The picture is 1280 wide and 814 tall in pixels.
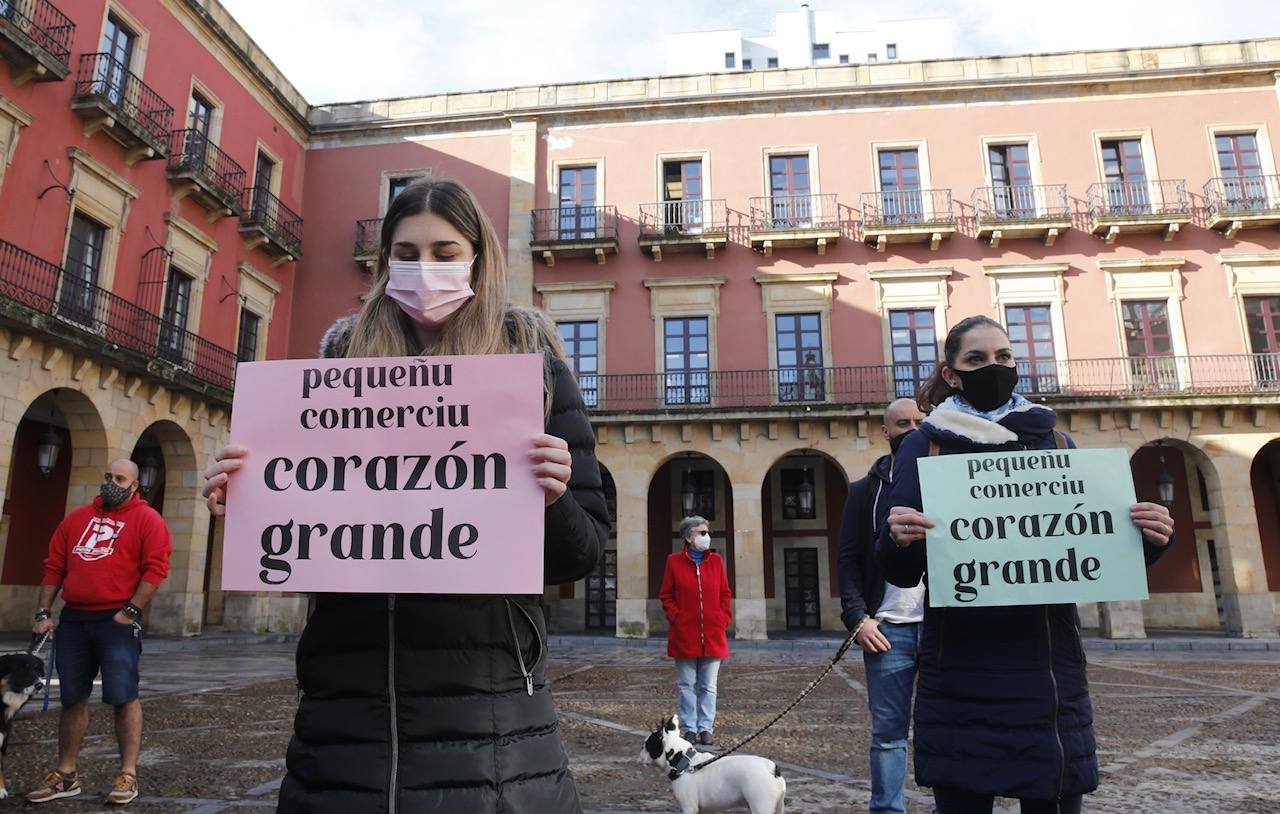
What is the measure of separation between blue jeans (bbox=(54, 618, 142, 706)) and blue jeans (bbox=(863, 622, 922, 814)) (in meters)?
3.86

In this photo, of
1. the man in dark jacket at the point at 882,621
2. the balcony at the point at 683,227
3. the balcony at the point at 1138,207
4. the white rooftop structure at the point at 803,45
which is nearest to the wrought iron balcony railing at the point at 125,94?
the balcony at the point at 683,227

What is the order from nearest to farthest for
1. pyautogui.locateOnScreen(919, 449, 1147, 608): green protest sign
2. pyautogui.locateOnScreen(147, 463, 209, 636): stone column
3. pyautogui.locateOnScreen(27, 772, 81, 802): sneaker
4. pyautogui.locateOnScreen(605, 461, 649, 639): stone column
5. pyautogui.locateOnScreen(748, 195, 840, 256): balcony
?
pyautogui.locateOnScreen(919, 449, 1147, 608): green protest sign → pyautogui.locateOnScreen(27, 772, 81, 802): sneaker → pyautogui.locateOnScreen(147, 463, 209, 636): stone column → pyautogui.locateOnScreen(605, 461, 649, 639): stone column → pyautogui.locateOnScreen(748, 195, 840, 256): balcony

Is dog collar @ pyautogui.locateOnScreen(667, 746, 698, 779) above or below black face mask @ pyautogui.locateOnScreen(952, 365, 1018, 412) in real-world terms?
below

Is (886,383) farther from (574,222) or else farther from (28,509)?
(28,509)

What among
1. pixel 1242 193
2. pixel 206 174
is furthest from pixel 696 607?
pixel 1242 193

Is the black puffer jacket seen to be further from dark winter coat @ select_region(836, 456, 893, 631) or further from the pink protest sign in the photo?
dark winter coat @ select_region(836, 456, 893, 631)

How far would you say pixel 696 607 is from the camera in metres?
6.12

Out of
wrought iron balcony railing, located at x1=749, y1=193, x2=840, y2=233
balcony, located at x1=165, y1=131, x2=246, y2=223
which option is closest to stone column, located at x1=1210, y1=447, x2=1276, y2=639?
wrought iron balcony railing, located at x1=749, y1=193, x2=840, y2=233

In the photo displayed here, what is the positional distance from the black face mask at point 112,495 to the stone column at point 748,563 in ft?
47.7

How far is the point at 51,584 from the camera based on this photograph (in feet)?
15.5

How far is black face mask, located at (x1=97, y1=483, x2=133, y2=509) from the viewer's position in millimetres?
4637

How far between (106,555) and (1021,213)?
2055cm

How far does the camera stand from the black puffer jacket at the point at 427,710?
55.9 inches

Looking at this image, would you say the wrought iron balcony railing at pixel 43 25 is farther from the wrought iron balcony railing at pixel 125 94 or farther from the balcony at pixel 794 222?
the balcony at pixel 794 222
